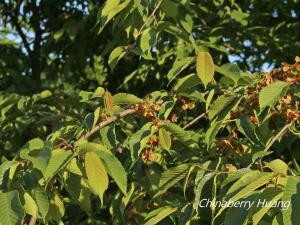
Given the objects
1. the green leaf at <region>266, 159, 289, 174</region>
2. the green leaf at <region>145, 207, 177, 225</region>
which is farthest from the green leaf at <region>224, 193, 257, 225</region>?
the green leaf at <region>145, 207, 177, 225</region>

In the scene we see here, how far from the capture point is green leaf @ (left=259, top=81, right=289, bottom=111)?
1412mm

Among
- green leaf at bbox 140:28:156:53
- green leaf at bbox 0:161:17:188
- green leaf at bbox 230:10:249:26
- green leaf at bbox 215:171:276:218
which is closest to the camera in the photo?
green leaf at bbox 215:171:276:218

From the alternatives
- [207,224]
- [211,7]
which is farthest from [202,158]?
[211,7]

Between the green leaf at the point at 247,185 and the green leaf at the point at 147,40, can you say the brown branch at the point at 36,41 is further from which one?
the green leaf at the point at 247,185

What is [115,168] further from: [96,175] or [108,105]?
[108,105]

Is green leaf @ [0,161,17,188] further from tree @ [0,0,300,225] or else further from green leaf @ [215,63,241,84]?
green leaf @ [215,63,241,84]

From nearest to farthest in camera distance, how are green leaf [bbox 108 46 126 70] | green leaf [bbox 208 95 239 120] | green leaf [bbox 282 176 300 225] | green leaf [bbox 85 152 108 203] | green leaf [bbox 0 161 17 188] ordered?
1. green leaf [bbox 282 176 300 225]
2. green leaf [bbox 85 152 108 203]
3. green leaf [bbox 0 161 17 188]
4. green leaf [bbox 208 95 239 120]
5. green leaf [bbox 108 46 126 70]

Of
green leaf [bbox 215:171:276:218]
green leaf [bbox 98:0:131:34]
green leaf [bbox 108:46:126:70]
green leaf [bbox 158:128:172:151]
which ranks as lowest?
green leaf [bbox 215:171:276:218]

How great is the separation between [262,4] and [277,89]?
2.12 metres

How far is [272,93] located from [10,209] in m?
0.73

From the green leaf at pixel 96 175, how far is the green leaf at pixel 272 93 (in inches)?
17.8

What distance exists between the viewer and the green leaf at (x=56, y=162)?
48.8 inches

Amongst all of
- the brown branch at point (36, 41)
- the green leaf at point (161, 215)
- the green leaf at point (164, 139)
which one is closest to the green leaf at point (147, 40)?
the green leaf at point (164, 139)

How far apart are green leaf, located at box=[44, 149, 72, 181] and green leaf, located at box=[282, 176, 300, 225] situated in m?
0.51
